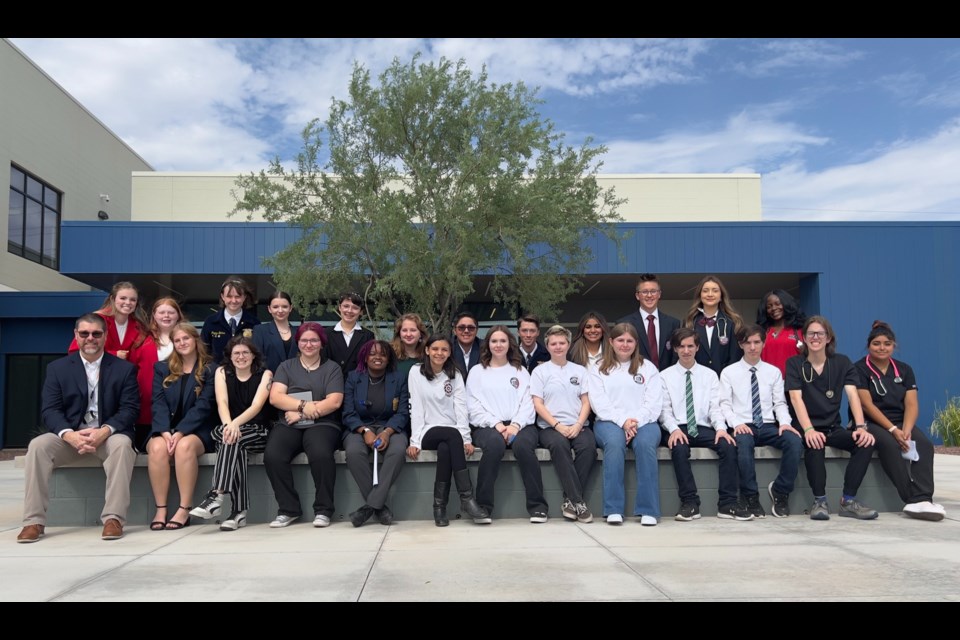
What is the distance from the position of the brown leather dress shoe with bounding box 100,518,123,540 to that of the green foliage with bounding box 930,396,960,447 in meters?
17.4

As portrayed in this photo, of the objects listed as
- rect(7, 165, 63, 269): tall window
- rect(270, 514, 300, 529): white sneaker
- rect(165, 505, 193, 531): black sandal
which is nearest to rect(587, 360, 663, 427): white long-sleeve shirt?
rect(270, 514, 300, 529): white sneaker

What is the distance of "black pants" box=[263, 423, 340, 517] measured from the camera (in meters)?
6.37

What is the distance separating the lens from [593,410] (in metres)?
6.91

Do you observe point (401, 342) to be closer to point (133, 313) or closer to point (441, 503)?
point (441, 503)

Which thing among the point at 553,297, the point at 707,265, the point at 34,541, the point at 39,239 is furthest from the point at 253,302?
the point at 39,239

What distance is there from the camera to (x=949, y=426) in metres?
17.2

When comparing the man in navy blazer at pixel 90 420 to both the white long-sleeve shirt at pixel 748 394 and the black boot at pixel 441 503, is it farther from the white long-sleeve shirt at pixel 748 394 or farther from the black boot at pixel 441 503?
the white long-sleeve shirt at pixel 748 394

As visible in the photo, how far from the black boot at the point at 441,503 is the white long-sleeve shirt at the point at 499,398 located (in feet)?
2.34

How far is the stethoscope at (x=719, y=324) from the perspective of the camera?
24.4 ft

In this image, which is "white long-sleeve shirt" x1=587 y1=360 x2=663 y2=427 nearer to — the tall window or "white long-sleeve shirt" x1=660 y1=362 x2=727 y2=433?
"white long-sleeve shirt" x1=660 y1=362 x2=727 y2=433

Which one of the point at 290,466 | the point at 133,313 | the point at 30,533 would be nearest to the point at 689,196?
the point at 133,313

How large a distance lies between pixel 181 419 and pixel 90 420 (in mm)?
695

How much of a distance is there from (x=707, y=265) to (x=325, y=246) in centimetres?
938

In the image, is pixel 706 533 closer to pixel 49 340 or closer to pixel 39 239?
pixel 49 340
